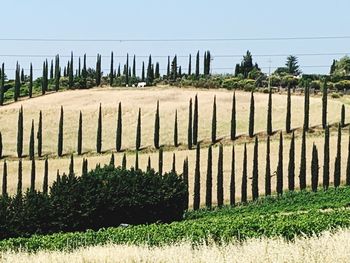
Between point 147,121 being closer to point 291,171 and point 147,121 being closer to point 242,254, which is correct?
point 291,171

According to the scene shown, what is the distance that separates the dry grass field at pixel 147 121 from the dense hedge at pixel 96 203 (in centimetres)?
1745

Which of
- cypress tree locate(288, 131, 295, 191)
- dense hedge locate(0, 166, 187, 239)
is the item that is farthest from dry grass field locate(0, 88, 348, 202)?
dense hedge locate(0, 166, 187, 239)

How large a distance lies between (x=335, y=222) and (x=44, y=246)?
7.59 m

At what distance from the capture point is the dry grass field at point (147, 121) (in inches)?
2719

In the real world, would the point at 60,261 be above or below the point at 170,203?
above

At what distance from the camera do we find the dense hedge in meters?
33.9

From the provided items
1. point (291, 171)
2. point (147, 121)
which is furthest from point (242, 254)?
point (147, 121)

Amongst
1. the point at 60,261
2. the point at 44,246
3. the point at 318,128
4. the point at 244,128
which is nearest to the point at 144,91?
the point at 244,128

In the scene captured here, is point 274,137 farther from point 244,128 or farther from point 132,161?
point 132,161

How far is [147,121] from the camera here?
90812 mm

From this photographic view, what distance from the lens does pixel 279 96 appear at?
316 ft

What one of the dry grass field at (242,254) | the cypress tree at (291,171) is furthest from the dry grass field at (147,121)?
the dry grass field at (242,254)

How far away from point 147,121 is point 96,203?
53.2 metres

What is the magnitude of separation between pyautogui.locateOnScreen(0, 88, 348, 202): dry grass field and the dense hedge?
17.5 meters
